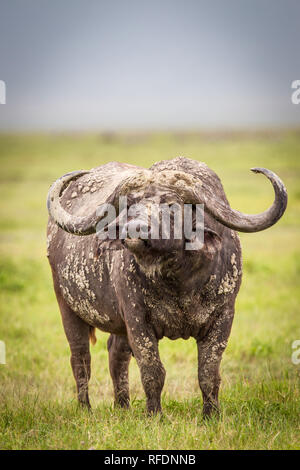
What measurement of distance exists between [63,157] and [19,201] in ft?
84.7

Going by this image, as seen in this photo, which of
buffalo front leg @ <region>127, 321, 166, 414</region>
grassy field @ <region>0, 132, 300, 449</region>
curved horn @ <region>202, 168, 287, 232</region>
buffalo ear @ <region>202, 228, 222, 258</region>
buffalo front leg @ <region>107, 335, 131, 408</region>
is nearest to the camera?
curved horn @ <region>202, 168, 287, 232</region>

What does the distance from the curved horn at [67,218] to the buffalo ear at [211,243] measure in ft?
2.73

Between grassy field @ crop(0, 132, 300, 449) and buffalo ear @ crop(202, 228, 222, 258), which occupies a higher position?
buffalo ear @ crop(202, 228, 222, 258)

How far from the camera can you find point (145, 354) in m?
5.57

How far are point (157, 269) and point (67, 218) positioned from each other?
86 centimetres

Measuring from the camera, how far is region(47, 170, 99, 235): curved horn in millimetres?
5078

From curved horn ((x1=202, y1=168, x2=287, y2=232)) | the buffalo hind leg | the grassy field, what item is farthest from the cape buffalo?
the grassy field

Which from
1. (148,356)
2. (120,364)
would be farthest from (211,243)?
(120,364)

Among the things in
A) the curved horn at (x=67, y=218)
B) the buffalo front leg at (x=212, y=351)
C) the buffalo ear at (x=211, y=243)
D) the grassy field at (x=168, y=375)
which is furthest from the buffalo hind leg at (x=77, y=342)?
the buffalo ear at (x=211, y=243)

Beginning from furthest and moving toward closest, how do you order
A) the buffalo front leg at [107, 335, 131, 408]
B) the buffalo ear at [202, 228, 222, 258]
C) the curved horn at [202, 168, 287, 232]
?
the buffalo front leg at [107, 335, 131, 408]
the buffalo ear at [202, 228, 222, 258]
the curved horn at [202, 168, 287, 232]

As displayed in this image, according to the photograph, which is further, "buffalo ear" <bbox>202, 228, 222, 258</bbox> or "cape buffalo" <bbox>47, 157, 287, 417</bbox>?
"buffalo ear" <bbox>202, 228, 222, 258</bbox>

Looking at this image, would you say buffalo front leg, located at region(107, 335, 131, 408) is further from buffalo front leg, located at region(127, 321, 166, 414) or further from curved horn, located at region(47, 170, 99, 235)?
curved horn, located at region(47, 170, 99, 235)

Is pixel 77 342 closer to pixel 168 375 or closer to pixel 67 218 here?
pixel 168 375

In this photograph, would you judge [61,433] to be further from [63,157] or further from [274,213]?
[63,157]
